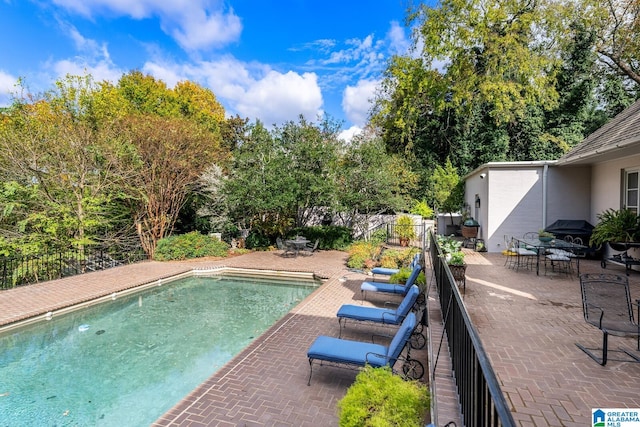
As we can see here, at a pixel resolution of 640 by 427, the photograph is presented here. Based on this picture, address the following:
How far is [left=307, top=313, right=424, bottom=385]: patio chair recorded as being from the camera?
14.3 ft

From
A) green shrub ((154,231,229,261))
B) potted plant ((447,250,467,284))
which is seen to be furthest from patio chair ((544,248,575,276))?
green shrub ((154,231,229,261))

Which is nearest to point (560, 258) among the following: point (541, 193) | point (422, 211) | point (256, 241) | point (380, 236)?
point (541, 193)

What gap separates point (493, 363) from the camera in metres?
4.09

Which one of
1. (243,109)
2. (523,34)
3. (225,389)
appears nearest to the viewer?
(225,389)

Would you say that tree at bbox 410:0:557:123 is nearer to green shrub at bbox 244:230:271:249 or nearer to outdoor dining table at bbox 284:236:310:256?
outdoor dining table at bbox 284:236:310:256

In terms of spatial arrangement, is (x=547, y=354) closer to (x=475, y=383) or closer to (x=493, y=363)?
(x=493, y=363)

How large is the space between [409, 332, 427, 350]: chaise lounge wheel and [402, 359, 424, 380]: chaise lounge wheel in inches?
31.3

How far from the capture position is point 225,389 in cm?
453

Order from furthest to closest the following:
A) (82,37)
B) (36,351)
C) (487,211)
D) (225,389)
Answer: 1. (82,37)
2. (487,211)
3. (36,351)
4. (225,389)

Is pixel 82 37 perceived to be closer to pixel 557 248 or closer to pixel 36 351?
pixel 36 351

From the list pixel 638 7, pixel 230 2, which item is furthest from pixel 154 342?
pixel 638 7

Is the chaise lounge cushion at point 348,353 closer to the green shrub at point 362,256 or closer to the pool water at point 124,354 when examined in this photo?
the pool water at point 124,354

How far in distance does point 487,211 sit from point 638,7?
14.1 meters

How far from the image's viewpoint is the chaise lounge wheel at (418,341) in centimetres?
552
